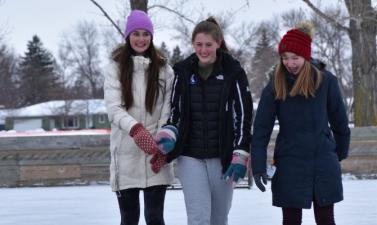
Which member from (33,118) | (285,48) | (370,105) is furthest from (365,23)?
(33,118)

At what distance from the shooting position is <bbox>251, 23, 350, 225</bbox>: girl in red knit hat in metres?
4.26

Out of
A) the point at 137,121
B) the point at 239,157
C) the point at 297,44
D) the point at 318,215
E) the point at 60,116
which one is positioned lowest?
the point at 60,116

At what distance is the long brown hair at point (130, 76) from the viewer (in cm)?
453

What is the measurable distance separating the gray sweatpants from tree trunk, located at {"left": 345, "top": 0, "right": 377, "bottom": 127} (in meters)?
9.46

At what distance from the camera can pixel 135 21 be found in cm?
463

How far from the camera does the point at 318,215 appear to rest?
4.32m

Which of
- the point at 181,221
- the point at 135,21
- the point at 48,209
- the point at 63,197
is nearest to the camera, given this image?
the point at 135,21

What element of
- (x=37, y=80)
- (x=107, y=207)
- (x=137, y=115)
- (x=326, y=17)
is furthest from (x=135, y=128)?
(x=37, y=80)

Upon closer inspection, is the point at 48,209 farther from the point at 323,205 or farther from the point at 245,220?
the point at 323,205

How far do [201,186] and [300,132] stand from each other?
703mm

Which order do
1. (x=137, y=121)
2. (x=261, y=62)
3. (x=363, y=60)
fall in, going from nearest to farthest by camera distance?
(x=137, y=121) → (x=363, y=60) → (x=261, y=62)

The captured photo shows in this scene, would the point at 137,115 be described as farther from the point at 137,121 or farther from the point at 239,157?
the point at 239,157

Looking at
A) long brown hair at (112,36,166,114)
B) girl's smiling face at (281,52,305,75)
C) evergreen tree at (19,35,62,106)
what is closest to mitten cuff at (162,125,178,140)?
long brown hair at (112,36,166,114)

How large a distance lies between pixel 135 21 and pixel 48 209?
3596 millimetres
